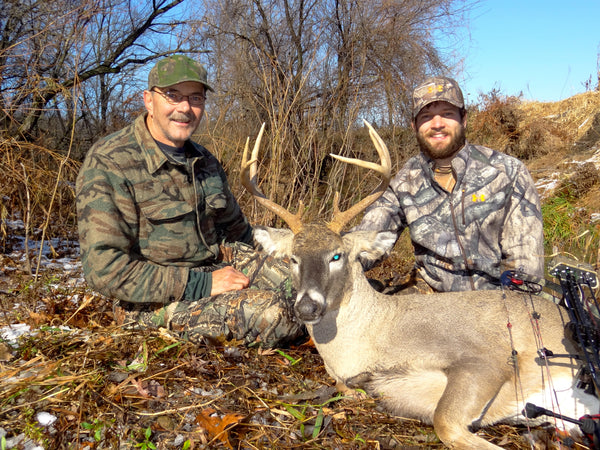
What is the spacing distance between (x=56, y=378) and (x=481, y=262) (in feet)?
11.5

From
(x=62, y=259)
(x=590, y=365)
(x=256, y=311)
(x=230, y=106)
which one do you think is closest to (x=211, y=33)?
(x=230, y=106)

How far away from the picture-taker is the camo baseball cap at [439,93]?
417 cm

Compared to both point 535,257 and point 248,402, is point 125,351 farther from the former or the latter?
point 535,257

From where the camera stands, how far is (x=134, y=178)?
3885 millimetres

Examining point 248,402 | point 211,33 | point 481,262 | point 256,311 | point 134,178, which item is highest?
point 211,33

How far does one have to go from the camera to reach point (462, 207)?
165 inches

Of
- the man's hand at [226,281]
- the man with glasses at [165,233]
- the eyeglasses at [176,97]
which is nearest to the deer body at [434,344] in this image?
the man with glasses at [165,233]

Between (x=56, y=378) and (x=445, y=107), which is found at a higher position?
(x=445, y=107)

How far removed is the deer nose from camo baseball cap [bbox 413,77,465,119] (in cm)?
233

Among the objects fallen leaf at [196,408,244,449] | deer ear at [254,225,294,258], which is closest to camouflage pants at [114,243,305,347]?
deer ear at [254,225,294,258]

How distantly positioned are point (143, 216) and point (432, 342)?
Result: 2592 millimetres

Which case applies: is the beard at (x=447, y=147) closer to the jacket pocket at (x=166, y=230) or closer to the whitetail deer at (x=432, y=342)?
the whitetail deer at (x=432, y=342)

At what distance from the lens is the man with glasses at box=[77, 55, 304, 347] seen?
3.64 metres

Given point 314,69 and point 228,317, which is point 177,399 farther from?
point 314,69
